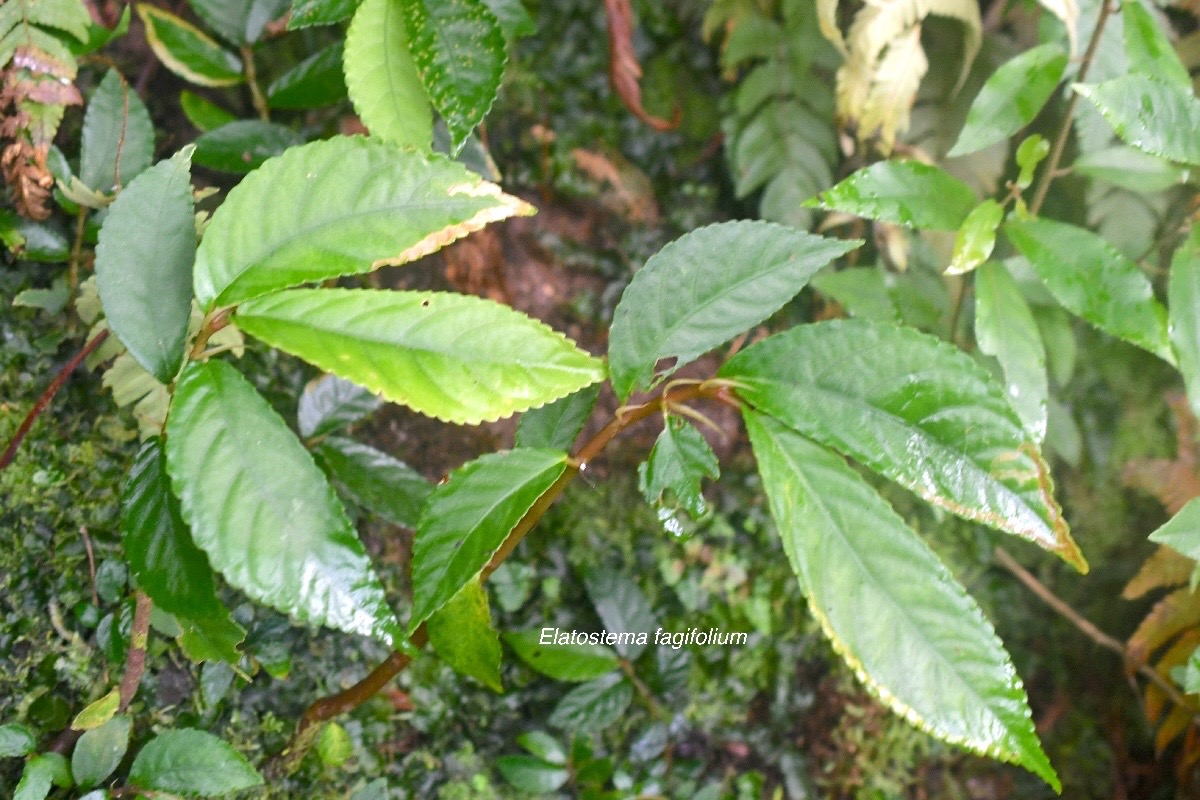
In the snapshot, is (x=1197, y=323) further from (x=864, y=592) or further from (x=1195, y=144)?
(x=864, y=592)

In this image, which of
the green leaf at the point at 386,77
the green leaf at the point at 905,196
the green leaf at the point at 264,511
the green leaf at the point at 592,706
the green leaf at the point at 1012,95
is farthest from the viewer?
the green leaf at the point at 592,706

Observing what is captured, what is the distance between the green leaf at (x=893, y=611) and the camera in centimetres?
78

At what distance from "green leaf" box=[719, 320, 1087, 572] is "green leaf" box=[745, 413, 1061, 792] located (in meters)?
0.04

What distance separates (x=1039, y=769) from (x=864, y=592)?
237 mm

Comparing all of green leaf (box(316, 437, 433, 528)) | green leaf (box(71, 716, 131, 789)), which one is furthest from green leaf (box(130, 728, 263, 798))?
green leaf (box(316, 437, 433, 528))

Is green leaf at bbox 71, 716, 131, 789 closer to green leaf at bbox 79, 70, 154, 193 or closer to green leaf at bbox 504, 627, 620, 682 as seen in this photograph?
green leaf at bbox 504, 627, 620, 682

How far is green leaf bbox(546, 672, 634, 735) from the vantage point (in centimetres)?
140

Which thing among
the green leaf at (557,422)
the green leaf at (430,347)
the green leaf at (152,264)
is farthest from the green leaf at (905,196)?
the green leaf at (152,264)

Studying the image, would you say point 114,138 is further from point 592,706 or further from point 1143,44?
point 1143,44

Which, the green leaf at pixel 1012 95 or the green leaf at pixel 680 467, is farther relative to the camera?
the green leaf at pixel 1012 95

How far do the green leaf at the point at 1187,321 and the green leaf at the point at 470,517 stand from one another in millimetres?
1049

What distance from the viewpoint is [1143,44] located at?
128cm

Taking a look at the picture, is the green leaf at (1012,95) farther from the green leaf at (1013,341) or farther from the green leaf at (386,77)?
the green leaf at (386,77)

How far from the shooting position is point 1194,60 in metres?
1.83
